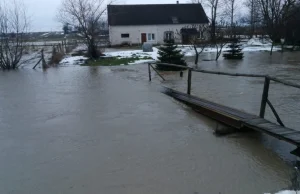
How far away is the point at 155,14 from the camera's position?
50.3m

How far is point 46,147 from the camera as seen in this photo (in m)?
6.98

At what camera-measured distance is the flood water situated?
530 centimetres

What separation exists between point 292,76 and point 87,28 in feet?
60.0

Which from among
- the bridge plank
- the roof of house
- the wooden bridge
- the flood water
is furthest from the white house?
the wooden bridge

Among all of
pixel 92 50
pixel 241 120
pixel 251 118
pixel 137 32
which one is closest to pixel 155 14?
pixel 137 32

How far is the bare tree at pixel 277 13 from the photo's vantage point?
3868 cm

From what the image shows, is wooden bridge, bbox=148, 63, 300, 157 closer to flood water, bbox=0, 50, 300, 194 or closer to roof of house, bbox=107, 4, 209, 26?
flood water, bbox=0, 50, 300, 194

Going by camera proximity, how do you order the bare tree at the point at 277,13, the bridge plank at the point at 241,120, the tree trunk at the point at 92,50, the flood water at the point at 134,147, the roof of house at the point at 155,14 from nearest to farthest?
the flood water at the point at 134,147 → the bridge plank at the point at 241,120 → the tree trunk at the point at 92,50 → the bare tree at the point at 277,13 → the roof of house at the point at 155,14

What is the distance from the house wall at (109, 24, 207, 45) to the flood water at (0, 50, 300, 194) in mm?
36065

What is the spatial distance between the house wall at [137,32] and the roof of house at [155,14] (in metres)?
0.61

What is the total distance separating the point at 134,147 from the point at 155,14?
45.5m

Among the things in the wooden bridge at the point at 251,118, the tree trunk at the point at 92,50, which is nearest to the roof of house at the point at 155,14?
the tree trunk at the point at 92,50

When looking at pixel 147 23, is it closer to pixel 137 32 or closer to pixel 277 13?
pixel 137 32

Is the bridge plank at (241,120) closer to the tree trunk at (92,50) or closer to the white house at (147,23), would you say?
the tree trunk at (92,50)
